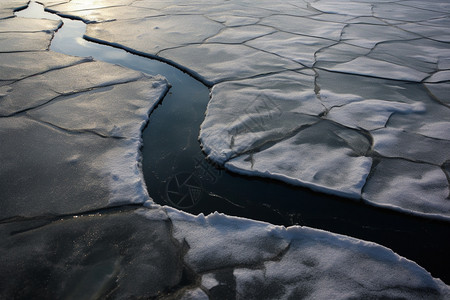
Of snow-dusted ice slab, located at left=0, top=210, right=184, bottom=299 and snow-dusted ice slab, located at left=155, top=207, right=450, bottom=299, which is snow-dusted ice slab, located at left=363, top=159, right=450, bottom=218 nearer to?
snow-dusted ice slab, located at left=155, top=207, right=450, bottom=299

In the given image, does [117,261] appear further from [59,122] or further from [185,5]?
[185,5]

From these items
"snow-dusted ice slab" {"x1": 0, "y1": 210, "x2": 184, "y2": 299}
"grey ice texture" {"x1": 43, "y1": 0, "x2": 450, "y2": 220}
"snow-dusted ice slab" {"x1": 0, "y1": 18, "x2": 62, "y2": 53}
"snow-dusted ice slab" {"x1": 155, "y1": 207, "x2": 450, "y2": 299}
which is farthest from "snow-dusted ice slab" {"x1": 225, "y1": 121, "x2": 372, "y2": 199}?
"snow-dusted ice slab" {"x1": 0, "y1": 18, "x2": 62, "y2": 53}

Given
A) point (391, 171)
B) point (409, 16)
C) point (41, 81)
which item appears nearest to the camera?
point (391, 171)

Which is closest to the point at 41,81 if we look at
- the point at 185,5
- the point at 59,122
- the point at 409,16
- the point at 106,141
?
the point at 59,122

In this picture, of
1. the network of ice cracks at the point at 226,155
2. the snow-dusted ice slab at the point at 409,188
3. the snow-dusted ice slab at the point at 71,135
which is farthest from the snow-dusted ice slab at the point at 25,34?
the snow-dusted ice slab at the point at 409,188

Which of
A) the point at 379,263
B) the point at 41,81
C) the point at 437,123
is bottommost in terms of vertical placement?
the point at 379,263

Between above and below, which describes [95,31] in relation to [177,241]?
above

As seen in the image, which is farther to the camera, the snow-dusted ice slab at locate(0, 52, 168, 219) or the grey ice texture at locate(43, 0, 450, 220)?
the grey ice texture at locate(43, 0, 450, 220)

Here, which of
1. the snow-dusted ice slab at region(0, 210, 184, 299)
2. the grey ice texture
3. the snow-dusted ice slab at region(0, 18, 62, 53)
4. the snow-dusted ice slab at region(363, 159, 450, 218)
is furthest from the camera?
the snow-dusted ice slab at region(0, 18, 62, 53)
